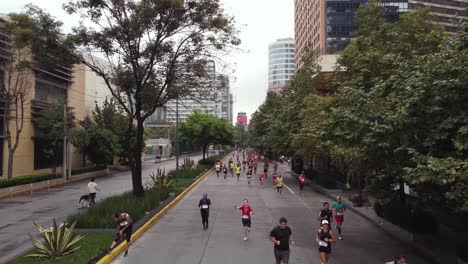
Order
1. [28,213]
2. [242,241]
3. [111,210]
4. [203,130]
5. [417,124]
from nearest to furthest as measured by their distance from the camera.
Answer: [417,124], [242,241], [111,210], [28,213], [203,130]

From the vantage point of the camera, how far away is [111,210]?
1638cm

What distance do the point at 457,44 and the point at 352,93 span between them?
3.41 m

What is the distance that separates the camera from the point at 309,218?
19.0m

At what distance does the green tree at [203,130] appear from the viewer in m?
55.5

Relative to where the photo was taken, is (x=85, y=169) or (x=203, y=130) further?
→ (x=203, y=130)

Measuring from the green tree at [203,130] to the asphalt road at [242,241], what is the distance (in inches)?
1292

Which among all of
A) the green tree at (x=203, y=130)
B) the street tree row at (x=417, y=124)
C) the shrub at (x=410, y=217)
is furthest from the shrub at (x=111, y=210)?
the green tree at (x=203, y=130)

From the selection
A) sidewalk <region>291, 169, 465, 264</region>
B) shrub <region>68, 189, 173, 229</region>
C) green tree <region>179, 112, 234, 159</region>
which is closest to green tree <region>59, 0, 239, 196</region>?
shrub <region>68, 189, 173, 229</region>

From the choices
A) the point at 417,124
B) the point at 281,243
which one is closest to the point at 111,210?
the point at 281,243

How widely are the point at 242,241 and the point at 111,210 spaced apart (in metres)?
5.44

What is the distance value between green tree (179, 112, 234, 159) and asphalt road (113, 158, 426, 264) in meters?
32.8

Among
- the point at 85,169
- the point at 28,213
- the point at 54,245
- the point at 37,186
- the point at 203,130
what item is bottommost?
the point at 28,213

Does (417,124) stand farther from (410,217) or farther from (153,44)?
(153,44)

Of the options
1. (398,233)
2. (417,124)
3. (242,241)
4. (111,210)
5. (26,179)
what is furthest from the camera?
(26,179)
